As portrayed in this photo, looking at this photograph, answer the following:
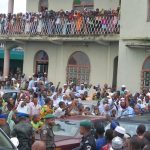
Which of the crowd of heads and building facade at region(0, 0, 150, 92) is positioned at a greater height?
building facade at region(0, 0, 150, 92)

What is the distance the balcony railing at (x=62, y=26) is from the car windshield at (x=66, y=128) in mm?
11121

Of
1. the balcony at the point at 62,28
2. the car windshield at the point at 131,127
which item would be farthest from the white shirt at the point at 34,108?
the balcony at the point at 62,28

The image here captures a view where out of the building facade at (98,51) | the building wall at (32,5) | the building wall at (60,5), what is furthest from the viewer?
the building wall at (32,5)

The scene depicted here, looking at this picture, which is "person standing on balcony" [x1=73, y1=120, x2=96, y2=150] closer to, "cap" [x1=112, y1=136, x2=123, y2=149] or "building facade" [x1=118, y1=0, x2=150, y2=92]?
"cap" [x1=112, y1=136, x2=123, y2=149]

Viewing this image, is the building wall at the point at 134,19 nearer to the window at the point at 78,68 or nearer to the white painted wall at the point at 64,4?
the white painted wall at the point at 64,4

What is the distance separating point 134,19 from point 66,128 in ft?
35.8

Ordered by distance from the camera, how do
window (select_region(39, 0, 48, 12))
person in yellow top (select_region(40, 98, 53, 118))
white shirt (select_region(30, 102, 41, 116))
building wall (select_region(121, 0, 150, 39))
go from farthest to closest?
window (select_region(39, 0, 48, 12))
building wall (select_region(121, 0, 150, 39))
white shirt (select_region(30, 102, 41, 116))
person in yellow top (select_region(40, 98, 53, 118))

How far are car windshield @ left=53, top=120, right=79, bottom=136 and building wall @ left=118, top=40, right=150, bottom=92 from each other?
10227mm

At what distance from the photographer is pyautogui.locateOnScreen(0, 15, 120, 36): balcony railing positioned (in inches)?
876

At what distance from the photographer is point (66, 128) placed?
1129cm

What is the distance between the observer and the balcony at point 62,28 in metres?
22.2

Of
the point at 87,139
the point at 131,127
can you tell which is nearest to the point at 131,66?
the point at 131,127

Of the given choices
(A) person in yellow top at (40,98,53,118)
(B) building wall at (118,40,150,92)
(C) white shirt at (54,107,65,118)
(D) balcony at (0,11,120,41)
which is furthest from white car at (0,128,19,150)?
(D) balcony at (0,11,120,41)

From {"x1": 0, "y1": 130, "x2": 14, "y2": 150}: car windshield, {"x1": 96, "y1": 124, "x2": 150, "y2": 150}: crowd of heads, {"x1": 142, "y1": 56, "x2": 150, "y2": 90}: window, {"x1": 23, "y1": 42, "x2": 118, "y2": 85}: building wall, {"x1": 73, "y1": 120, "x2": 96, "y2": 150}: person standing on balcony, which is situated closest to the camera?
{"x1": 96, "y1": 124, "x2": 150, "y2": 150}: crowd of heads
